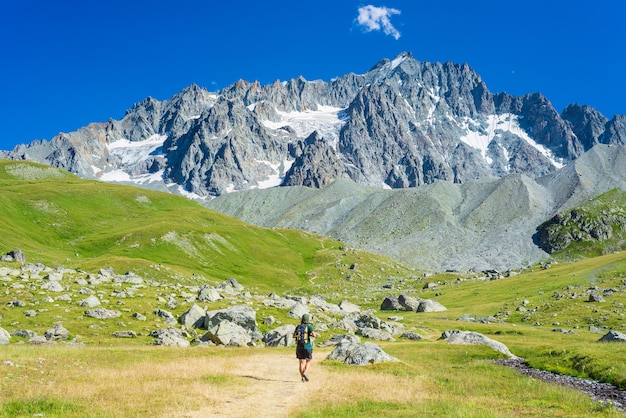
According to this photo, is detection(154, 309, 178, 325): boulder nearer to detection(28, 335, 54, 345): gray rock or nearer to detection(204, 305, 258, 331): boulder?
detection(204, 305, 258, 331): boulder

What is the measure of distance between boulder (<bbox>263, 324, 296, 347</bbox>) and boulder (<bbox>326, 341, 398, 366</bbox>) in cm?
1157

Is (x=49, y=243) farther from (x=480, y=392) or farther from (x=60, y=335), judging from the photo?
(x=480, y=392)

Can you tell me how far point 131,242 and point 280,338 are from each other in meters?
111

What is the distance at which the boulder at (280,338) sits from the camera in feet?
156

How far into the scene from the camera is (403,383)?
27.4 metres


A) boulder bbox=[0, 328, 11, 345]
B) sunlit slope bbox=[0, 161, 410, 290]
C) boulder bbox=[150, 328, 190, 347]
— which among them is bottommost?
boulder bbox=[150, 328, 190, 347]

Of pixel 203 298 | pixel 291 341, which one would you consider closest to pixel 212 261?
pixel 203 298

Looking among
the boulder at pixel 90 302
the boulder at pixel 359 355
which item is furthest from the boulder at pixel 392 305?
the boulder at pixel 359 355

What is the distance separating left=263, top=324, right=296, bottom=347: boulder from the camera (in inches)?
1868

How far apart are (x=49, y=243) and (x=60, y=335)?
10815 centimetres

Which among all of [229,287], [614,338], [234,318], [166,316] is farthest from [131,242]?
[614,338]

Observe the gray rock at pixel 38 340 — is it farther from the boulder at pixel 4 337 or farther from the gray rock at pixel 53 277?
the gray rock at pixel 53 277

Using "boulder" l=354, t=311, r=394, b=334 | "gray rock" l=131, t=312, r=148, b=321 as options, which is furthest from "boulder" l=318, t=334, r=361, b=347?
"gray rock" l=131, t=312, r=148, b=321

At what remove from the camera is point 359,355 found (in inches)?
1384
